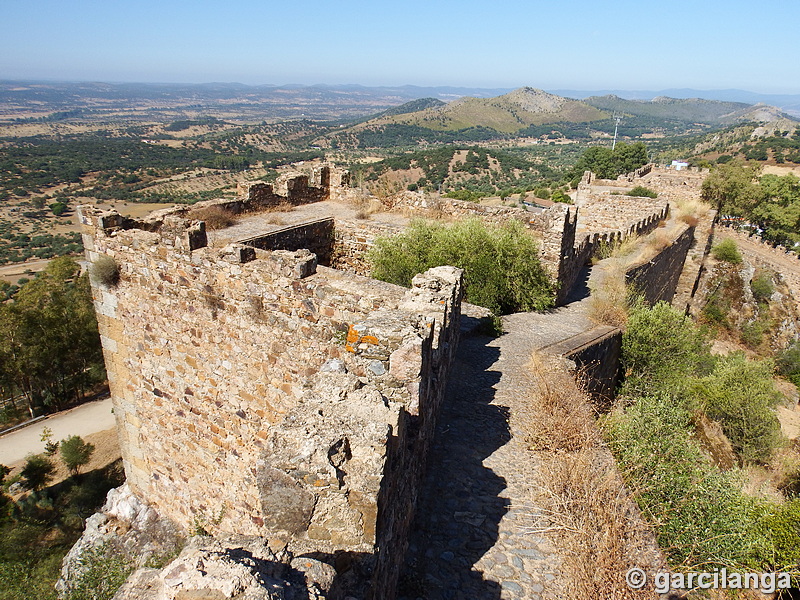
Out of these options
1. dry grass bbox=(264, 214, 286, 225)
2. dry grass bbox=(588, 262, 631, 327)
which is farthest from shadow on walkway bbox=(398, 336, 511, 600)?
dry grass bbox=(264, 214, 286, 225)

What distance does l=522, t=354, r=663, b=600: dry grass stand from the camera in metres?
3.90

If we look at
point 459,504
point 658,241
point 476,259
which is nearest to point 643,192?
point 658,241

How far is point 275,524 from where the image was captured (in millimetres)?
2562

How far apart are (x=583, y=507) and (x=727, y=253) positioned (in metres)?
21.4

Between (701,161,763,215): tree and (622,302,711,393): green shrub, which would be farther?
(701,161,763,215): tree

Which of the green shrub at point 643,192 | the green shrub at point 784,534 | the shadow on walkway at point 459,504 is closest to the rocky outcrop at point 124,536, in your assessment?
the shadow on walkway at point 459,504

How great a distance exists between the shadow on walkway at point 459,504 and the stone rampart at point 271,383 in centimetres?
35

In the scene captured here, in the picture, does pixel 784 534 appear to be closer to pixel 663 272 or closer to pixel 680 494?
pixel 680 494

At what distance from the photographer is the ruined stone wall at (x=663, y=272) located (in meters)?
13.5

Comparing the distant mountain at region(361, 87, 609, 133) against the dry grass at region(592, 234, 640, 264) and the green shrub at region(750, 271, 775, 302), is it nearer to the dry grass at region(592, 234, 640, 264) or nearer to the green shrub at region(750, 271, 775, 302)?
the green shrub at region(750, 271, 775, 302)

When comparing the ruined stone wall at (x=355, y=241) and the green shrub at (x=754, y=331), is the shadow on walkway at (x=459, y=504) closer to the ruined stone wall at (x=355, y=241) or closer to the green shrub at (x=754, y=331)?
the ruined stone wall at (x=355, y=241)

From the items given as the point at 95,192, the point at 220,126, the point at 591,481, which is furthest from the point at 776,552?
the point at 220,126

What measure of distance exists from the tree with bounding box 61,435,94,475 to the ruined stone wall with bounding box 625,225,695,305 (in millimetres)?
16354

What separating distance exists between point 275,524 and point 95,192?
274 feet
